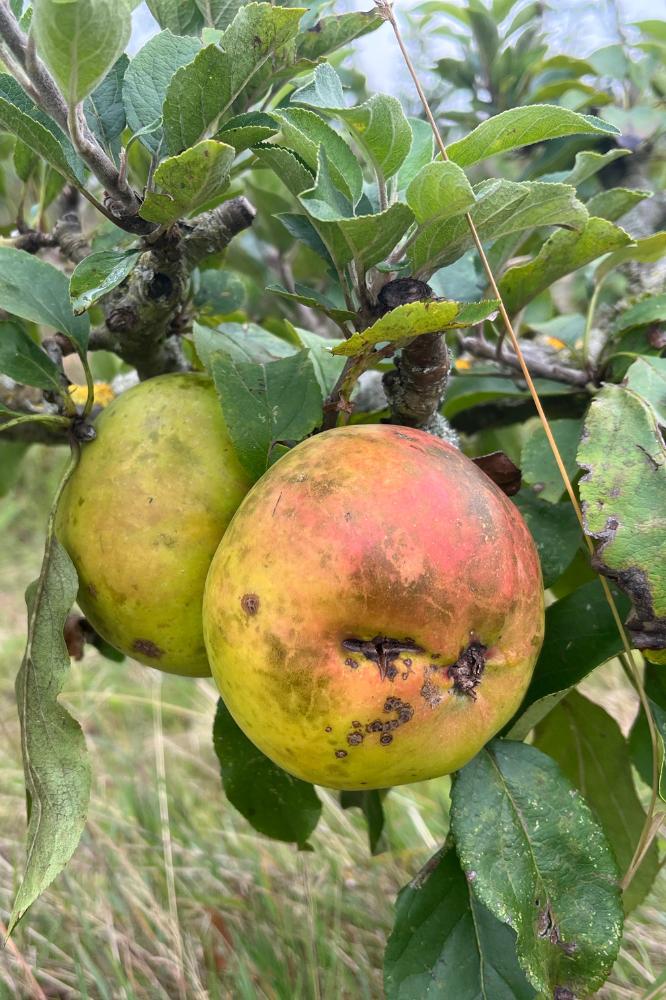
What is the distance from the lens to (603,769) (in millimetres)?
1122

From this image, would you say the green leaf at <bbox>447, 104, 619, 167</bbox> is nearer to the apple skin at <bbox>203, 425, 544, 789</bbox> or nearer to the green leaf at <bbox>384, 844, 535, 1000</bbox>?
the apple skin at <bbox>203, 425, 544, 789</bbox>

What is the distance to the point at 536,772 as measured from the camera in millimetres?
840

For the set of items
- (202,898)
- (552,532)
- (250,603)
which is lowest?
(202,898)

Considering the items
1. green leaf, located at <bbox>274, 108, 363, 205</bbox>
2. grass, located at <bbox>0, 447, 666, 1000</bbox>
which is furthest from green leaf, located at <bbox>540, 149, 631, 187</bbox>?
grass, located at <bbox>0, 447, 666, 1000</bbox>

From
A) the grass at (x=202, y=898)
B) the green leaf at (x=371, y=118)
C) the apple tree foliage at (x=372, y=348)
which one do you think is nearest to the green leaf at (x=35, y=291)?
the apple tree foliage at (x=372, y=348)

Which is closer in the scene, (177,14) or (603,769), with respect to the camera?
(177,14)

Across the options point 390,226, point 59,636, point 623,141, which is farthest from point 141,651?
point 623,141

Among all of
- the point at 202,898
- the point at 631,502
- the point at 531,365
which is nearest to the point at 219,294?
the point at 531,365

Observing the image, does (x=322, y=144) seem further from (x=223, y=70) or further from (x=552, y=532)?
(x=552, y=532)

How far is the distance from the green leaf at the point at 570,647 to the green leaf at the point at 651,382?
210 millimetres

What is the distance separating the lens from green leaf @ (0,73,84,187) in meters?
0.73

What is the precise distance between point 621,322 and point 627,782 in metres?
0.59

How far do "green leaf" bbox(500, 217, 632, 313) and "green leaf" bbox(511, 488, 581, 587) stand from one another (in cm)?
25

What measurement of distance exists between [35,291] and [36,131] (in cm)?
23
